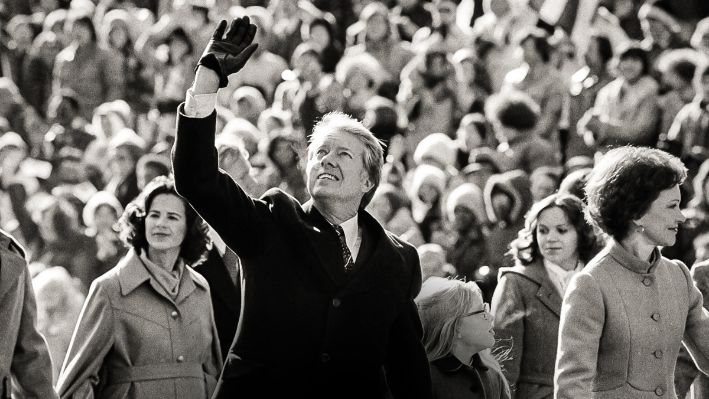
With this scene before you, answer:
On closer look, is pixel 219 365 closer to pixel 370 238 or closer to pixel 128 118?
pixel 370 238

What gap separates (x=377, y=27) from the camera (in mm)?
15781

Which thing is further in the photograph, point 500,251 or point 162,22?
point 162,22

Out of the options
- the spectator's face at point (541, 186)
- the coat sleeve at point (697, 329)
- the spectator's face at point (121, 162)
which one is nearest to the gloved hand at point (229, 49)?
the coat sleeve at point (697, 329)

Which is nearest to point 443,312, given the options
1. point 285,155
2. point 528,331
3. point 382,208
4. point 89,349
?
point 528,331

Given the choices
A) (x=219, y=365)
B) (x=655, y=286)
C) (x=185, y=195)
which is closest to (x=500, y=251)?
(x=219, y=365)

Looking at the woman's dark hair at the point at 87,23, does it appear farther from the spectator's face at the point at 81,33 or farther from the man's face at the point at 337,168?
the man's face at the point at 337,168

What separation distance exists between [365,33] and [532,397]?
8.71m

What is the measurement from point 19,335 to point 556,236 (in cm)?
315

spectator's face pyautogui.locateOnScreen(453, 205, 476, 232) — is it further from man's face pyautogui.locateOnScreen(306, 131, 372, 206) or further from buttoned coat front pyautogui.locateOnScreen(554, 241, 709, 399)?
man's face pyautogui.locateOnScreen(306, 131, 372, 206)

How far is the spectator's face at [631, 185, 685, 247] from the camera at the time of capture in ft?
19.6

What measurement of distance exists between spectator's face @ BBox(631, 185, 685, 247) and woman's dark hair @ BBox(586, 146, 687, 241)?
0.8 inches

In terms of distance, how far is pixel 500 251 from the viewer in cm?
1099

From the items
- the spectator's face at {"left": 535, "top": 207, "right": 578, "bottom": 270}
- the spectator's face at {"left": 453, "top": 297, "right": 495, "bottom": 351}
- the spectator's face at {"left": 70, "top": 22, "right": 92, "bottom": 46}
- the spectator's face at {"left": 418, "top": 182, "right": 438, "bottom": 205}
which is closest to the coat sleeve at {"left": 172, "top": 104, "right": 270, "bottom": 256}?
the spectator's face at {"left": 453, "top": 297, "right": 495, "bottom": 351}

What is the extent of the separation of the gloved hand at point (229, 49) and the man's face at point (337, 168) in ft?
2.13
